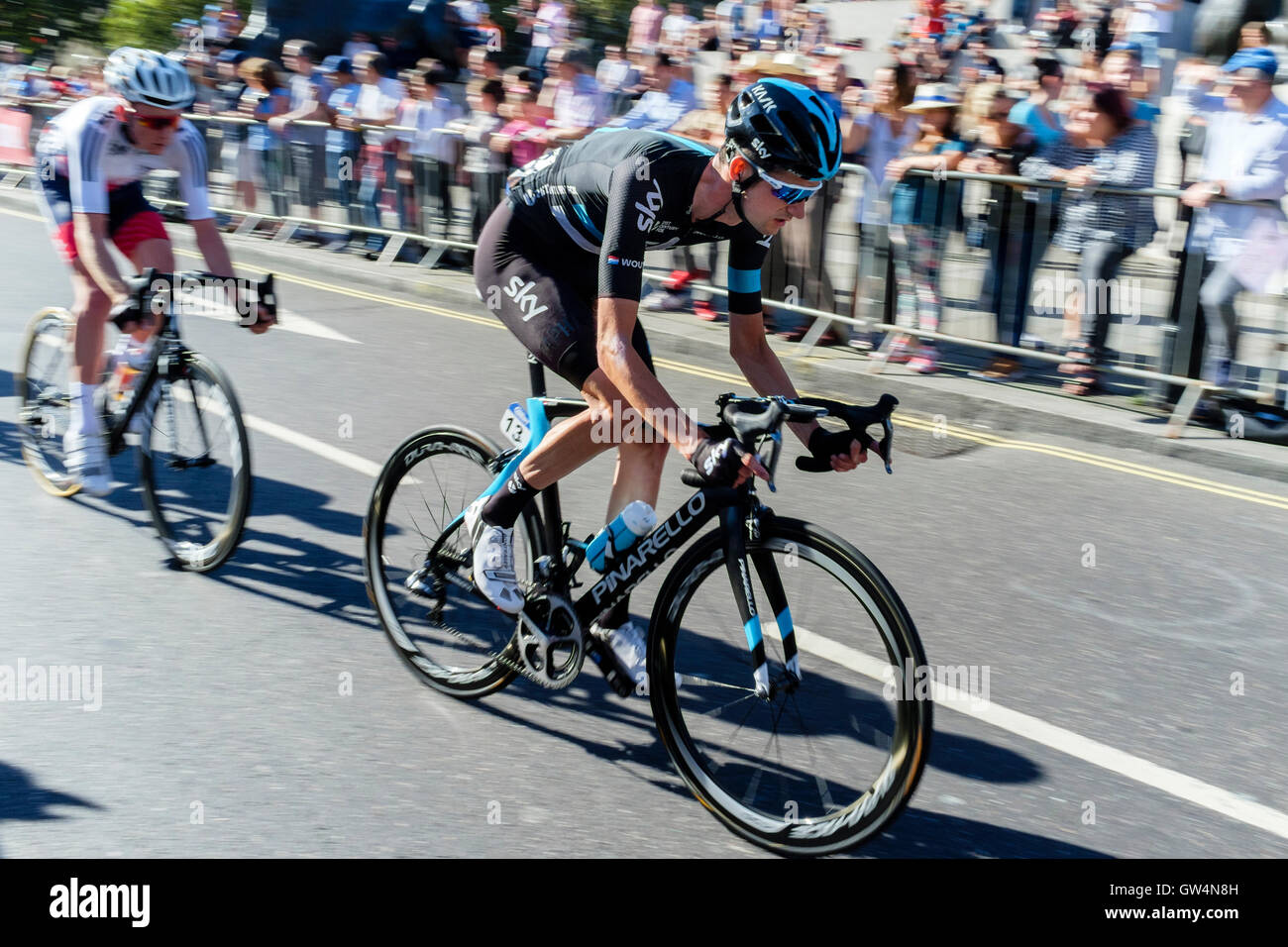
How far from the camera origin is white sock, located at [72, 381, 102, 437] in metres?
5.62

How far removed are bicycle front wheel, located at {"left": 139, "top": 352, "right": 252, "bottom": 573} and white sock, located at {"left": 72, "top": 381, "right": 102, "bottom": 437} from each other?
0.45 meters

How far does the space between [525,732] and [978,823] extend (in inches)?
56.5

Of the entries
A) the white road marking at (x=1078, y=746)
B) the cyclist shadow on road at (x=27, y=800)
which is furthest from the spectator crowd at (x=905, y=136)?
the cyclist shadow on road at (x=27, y=800)

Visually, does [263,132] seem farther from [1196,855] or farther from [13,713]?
[1196,855]

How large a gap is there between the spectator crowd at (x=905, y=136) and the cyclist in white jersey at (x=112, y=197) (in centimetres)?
462

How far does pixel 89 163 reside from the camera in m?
5.20

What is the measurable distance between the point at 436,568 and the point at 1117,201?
18.3ft

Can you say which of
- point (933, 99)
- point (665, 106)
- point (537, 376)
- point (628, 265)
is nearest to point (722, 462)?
point (628, 265)

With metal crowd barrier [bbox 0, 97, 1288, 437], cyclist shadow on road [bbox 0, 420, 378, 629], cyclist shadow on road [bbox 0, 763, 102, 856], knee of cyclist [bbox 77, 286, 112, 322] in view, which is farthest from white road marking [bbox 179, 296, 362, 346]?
cyclist shadow on road [bbox 0, 763, 102, 856]

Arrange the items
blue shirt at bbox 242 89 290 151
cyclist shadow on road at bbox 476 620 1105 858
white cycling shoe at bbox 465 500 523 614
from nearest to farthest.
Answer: cyclist shadow on road at bbox 476 620 1105 858 → white cycling shoe at bbox 465 500 523 614 → blue shirt at bbox 242 89 290 151

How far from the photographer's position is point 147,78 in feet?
16.1

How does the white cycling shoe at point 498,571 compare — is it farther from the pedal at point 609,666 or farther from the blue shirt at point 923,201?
the blue shirt at point 923,201

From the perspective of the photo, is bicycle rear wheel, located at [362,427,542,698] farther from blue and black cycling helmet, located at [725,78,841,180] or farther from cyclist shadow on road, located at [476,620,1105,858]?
blue and black cycling helmet, located at [725,78,841,180]

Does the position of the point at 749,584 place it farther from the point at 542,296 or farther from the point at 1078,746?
the point at 1078,746
